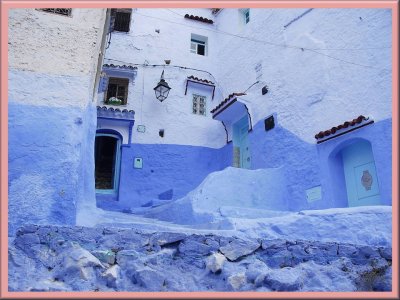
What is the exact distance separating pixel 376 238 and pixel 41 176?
6.02 meters

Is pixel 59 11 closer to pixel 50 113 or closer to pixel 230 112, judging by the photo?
pixel 50 113

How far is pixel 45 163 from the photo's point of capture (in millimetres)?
6953

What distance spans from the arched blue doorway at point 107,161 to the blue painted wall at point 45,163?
679 centimetres

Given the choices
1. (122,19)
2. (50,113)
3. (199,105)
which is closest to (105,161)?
(199,105)

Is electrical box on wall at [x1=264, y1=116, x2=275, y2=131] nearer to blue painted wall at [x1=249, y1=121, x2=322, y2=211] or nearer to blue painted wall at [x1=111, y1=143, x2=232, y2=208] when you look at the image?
blue painted wall at [x1=249, y1=121, x2=322, y2=211]

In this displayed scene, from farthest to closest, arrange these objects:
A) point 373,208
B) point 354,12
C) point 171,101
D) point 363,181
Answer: point 171,101 → point 354,12 → point 363,181 → point 373,208

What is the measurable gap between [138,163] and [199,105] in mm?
3627

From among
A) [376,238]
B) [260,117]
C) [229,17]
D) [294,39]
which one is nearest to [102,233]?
[376,238]

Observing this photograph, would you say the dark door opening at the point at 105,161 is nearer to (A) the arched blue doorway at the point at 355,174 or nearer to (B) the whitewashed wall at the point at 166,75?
(B) the whitewashed wall at the point at 166,75

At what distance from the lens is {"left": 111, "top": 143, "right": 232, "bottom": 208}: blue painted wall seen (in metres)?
14.1

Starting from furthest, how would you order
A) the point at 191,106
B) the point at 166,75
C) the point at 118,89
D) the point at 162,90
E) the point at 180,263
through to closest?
the point at 166,75
the point at 191,106
the point at 118,89
the point at 162,90
the point at 180,263

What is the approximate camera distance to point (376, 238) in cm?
709

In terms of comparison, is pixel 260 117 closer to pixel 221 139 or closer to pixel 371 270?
pixel 221 139

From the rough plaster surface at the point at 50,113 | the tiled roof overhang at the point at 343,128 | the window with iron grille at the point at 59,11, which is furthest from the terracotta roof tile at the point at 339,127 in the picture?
the window with iron grille at the point at 59,11
